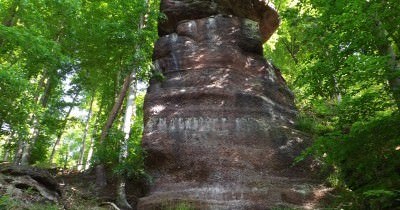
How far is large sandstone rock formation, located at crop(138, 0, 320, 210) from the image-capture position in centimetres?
1025

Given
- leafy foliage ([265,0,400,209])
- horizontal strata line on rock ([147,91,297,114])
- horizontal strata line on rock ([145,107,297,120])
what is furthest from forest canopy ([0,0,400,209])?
horizontal strata line on rock ([145,107,297,120])

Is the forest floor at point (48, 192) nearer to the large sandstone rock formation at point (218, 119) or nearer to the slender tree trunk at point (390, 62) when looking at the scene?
the large sandstone rock formation at point (218, 119)

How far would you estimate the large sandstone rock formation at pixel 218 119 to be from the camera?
33.6ft

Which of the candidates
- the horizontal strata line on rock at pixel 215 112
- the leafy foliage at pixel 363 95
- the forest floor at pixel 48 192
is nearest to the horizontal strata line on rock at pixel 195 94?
the horizontal strata line on rock at pixel 215 112

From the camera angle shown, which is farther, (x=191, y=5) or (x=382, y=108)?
(x=191, y=5)

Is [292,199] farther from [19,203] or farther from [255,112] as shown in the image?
[19,203]

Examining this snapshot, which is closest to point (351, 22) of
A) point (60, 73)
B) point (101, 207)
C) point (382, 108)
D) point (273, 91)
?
point (382, 108)

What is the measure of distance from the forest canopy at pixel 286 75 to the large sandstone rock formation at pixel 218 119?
0.91 metres

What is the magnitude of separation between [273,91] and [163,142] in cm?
541

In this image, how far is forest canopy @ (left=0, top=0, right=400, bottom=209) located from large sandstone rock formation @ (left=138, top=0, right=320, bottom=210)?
2.99ft

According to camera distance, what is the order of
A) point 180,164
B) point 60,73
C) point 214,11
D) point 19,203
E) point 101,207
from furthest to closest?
point 60,73 → point 214,11 → point 180,164 → point 101,207 → point 19,203

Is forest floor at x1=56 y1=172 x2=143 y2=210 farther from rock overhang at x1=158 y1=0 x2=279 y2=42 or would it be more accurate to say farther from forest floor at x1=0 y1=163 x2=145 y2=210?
rock overhang at x1=158 y1=0 x2=279 y2=42

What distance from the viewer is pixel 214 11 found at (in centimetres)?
1606

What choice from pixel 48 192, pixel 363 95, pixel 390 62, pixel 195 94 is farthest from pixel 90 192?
pixel 390 62
